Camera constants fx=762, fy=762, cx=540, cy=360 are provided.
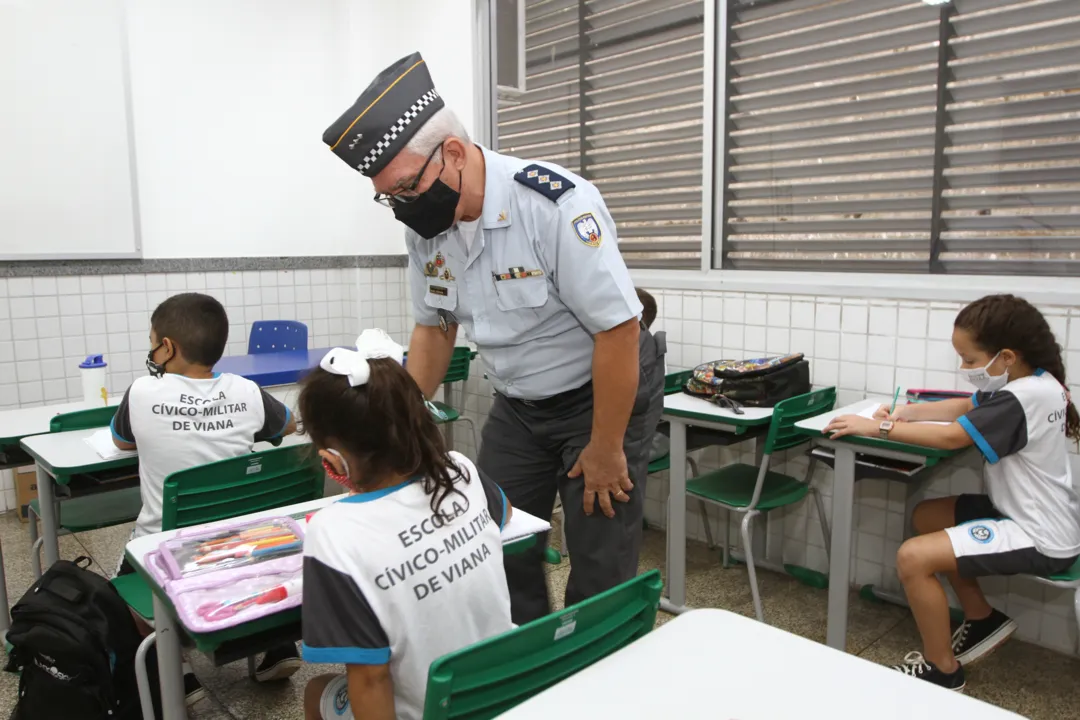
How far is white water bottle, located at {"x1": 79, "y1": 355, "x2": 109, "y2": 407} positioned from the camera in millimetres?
2746

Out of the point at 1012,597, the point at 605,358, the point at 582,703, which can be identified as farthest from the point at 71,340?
the point at 1012,597

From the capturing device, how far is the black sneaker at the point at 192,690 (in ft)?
6.87

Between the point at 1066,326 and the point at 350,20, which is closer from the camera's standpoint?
the point at 1066,326

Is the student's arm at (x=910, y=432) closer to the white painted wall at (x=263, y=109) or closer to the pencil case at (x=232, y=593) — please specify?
the pencil case at (x=232, y=593)

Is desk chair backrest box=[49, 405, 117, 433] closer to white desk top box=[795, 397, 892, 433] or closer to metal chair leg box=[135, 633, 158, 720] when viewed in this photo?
metal chair leg box=[135, 633, 158, 720]

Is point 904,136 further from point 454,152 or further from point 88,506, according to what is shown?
point 88,506

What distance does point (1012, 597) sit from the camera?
257cm

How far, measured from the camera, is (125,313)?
4082 mm

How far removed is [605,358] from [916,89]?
75.7 inches

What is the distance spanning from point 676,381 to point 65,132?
321 centimetres

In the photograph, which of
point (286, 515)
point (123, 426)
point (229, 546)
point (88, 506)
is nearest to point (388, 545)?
point (229, 546)

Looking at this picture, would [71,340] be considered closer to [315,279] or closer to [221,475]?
[315,279]

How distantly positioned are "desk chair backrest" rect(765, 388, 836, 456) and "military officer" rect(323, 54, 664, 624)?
32.2 inches

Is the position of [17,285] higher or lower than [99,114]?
lower
